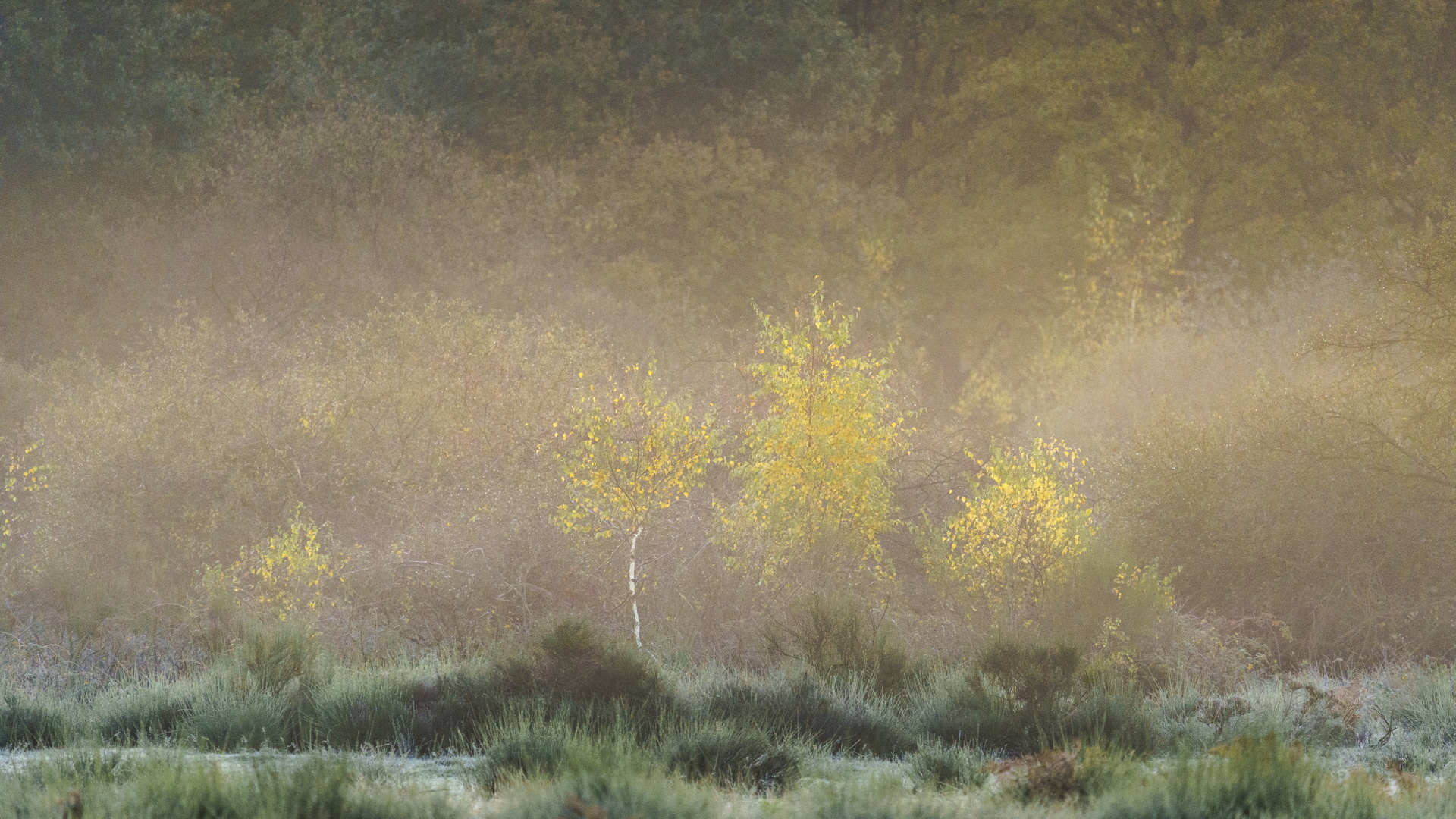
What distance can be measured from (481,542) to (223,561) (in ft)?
8.52

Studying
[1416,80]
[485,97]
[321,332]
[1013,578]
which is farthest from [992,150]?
[1013,578]

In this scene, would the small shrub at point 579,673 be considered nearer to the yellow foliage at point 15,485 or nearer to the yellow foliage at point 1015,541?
the yellow foliage at point 1015,541

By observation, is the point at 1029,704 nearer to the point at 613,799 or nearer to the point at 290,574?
the point at 613,799

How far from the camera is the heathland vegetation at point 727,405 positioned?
6.88m

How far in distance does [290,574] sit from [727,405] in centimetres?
515

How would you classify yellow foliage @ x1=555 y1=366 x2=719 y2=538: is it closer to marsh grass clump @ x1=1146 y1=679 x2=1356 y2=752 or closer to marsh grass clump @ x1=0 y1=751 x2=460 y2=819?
marsh grass clump @ x1=1146 y1=679 x2=1356 y2=752

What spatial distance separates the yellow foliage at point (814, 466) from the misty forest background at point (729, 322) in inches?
1.3

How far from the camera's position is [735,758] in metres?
6.02

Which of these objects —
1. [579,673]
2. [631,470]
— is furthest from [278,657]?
[631,470]

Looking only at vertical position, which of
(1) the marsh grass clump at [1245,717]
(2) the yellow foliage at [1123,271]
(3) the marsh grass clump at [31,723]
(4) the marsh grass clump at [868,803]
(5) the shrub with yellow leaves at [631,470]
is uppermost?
(2) the yellow foliage at [1123,271]

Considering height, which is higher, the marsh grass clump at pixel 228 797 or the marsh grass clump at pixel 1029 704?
the marsh grass clump at pixel 228 797

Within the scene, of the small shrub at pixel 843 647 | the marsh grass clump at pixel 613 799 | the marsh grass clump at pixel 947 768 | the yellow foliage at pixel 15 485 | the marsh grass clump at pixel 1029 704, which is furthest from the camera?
the yellow foliage at pixel 15 485

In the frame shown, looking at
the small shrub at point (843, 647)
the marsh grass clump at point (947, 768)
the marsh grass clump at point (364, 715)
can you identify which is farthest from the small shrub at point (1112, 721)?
the marsh grass clump at point (364, 715)

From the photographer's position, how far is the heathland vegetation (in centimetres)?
688
